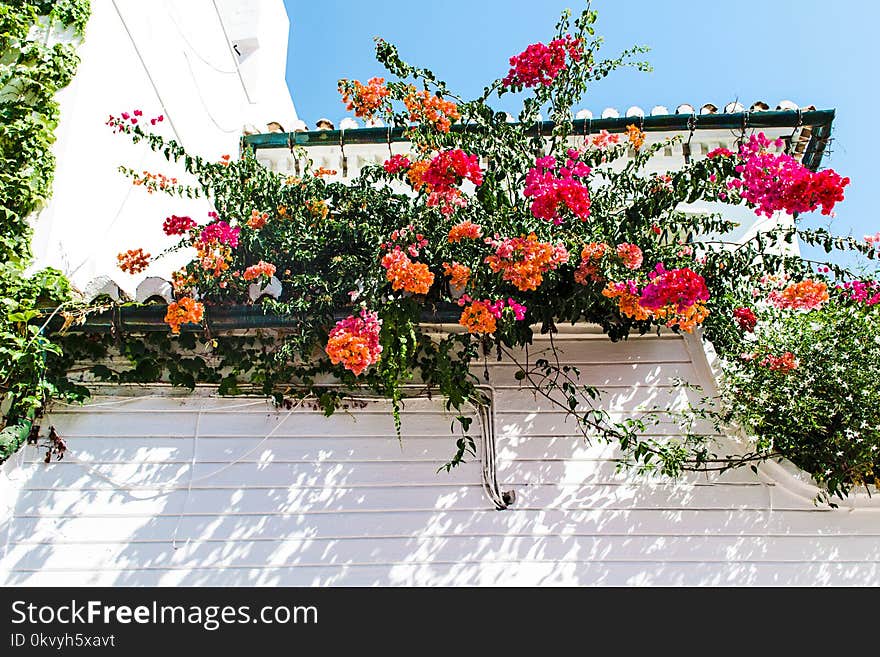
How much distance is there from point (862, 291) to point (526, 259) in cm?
206

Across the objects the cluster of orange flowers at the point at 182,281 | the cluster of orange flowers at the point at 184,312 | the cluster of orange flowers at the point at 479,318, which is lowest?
the cluster of orange flowers at the point at 479,318

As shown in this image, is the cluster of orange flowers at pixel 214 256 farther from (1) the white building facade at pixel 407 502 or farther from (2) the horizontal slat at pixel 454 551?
(2) the horizontal slat at pixel 454 551

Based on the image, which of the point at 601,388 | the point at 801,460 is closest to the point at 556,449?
the point at 601,388

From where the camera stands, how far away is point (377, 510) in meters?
4.39

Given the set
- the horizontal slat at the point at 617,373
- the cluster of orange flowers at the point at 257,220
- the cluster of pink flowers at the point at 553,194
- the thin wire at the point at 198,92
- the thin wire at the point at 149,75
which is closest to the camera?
the cluster of pink flowers at the point at 553,194

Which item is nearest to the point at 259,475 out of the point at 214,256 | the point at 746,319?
the point at 214,256

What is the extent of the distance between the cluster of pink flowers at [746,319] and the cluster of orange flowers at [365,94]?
2619 mm

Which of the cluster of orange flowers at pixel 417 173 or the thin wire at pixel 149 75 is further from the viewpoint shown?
the thin wire at pixel 149 75

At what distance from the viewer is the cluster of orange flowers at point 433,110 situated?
4.91m

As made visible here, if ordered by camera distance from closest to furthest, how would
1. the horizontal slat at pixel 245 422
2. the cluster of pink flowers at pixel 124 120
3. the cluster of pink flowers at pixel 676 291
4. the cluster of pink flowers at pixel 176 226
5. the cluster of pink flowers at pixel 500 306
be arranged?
the cluster of pink flowers at pixel 676 291
the cluster of pink flowers at pixel 500 306
the horizontal slat at pixel 245 422
the cluster of pink flowers at pixel 176 226
the cluster of pink flowers at pixel 124 120

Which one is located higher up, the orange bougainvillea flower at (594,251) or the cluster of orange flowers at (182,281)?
the cluster of orange flowers at (182,281)

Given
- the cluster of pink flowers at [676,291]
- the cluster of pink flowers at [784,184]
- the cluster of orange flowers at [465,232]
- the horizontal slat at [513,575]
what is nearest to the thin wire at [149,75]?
the cluster of orange flowers at [465,232]
